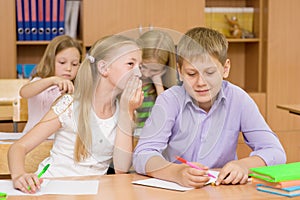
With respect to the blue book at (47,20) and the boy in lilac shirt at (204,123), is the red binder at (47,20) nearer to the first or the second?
the blue book at (47,20)

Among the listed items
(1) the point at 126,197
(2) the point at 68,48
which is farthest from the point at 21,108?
(1) the point at 126,197

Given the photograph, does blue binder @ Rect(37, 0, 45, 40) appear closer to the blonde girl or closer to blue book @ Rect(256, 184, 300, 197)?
the blonde girl

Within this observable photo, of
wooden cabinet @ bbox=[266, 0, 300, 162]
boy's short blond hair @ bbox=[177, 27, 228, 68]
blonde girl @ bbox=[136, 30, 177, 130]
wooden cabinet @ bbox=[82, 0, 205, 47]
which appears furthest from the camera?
wooden cabinet @ bbox=[266, 0, 300, 162]

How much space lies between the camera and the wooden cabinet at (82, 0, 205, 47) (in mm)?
4078

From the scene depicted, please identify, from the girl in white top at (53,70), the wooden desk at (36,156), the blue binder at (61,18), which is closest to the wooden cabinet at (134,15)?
the blue binder at (61,18)

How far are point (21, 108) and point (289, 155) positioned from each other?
1456mm

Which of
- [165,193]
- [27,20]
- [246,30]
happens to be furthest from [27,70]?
[165,193]

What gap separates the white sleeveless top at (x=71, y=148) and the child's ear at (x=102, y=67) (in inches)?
6.2

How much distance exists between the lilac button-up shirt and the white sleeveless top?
5.7 inches

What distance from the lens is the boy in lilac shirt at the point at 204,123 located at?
5.17ft

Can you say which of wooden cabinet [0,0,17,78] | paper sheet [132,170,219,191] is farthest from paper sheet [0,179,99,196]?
wooden cabinet [0,0,17,78]

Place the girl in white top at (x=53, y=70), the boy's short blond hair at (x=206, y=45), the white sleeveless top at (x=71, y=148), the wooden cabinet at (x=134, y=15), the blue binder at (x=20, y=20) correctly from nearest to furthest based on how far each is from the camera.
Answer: the boy's short blond hair at (x=206, y=45)
the white sleeveless top at (x=71, y=148)
the girl in white top at (x=53, y=70)
the blue binder at (x=20, y=20)
the wooden cabinet at (x=134, y=15)

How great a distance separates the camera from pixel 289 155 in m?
2.26

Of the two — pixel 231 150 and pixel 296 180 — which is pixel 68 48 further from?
pixel 296 180
